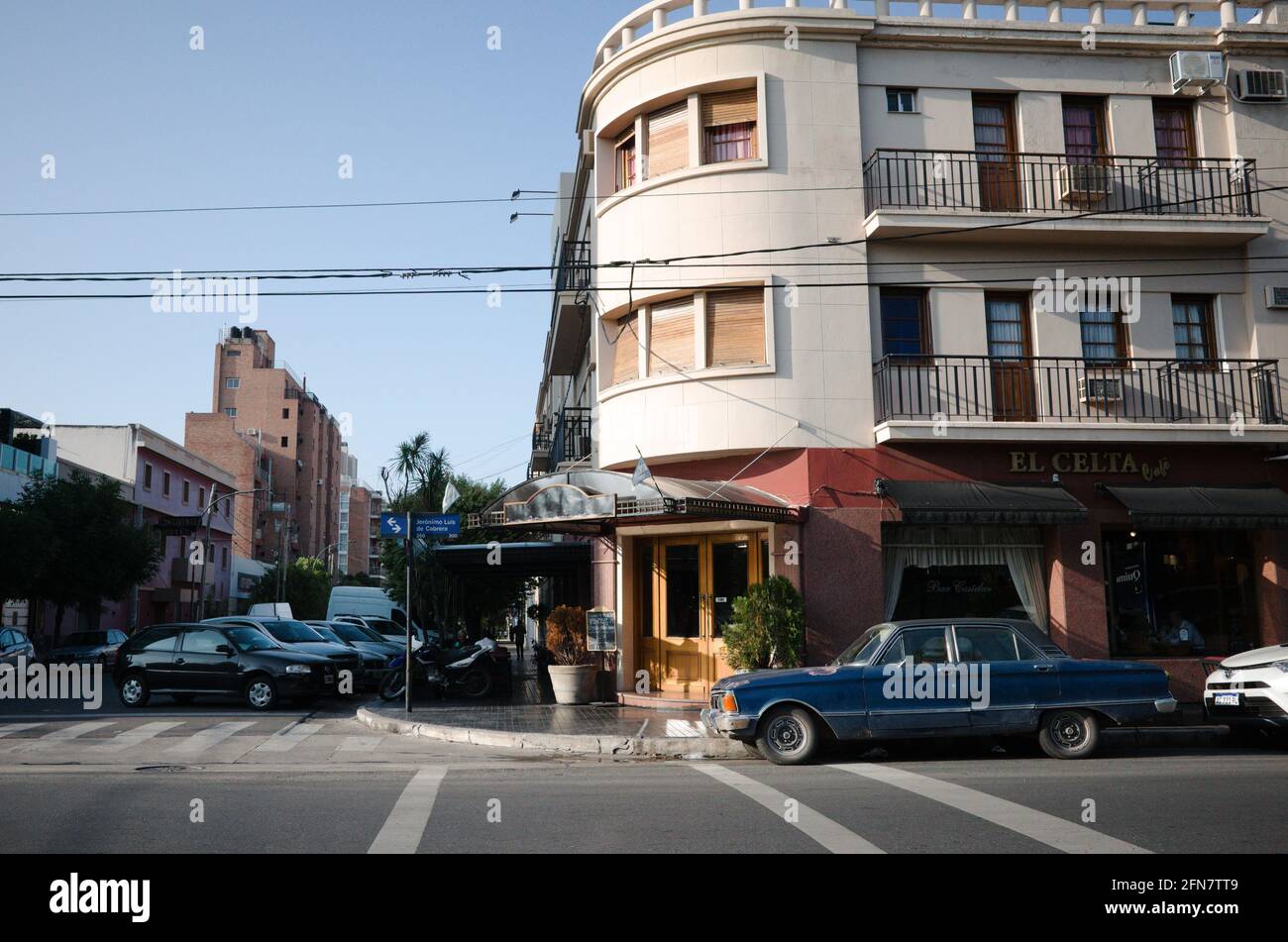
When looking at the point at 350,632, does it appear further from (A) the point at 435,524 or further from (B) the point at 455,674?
(A) the point at 435,524

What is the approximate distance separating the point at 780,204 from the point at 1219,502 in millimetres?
8104

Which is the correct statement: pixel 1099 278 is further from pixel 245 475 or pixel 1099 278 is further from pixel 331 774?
pixel 245 475

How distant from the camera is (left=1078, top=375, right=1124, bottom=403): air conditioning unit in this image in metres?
16.4

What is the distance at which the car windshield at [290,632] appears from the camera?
22.2m

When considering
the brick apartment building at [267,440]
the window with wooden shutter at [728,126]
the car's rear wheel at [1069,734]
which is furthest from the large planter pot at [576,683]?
the brick apartment building at [267,440]

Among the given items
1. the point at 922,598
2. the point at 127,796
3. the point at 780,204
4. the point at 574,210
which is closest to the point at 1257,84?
the point at 780,204

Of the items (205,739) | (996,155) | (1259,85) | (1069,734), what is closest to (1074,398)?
(996,155)

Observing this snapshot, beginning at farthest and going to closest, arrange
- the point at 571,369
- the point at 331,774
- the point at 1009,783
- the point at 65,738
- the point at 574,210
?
the point at 571,369, the point at 574,210, the point at 65,738, the point at 331,774, the point at 1009,783

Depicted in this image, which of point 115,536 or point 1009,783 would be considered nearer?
point 1009,783

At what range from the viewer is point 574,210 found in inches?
918

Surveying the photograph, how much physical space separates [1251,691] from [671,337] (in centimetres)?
944

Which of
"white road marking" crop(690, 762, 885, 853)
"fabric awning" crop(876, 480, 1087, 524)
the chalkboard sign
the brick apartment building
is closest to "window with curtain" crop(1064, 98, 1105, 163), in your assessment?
"fabric awning" crop(876, 480, 1087, 524)

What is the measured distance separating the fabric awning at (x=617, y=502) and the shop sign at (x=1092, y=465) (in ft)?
12.3

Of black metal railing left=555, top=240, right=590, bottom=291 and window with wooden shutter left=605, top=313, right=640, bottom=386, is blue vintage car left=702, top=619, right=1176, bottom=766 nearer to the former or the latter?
window with wooden shutter left=605, top=313, right=640, bottom=386
